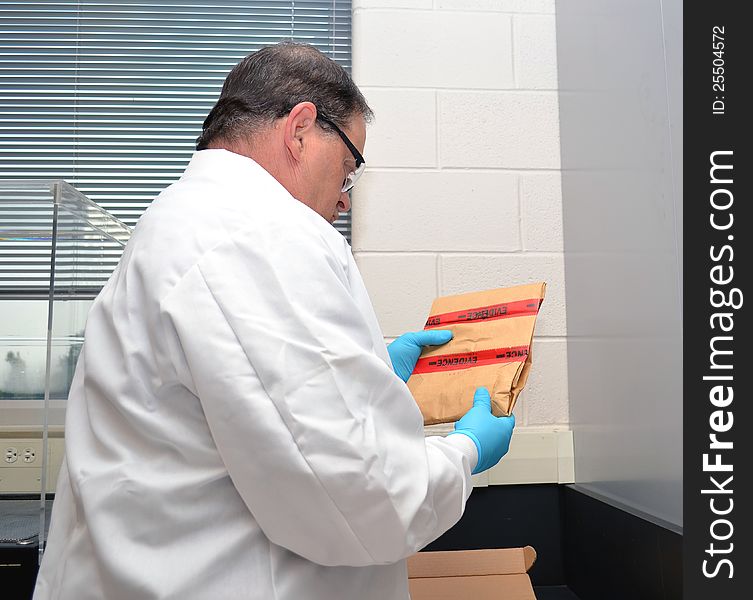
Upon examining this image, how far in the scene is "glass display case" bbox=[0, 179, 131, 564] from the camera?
1314mm

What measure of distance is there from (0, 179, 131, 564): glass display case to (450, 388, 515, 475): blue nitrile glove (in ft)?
2.48

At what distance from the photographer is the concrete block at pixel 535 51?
1917 millimetres

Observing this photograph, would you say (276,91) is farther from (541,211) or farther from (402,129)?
(541,211)

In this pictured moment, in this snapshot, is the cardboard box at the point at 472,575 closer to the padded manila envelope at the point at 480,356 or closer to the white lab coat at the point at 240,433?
the padded manila envelope at the point at 480,356

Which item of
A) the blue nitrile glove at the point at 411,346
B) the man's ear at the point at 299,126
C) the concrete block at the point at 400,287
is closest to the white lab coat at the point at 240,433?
the man's ear at the point at 299,126

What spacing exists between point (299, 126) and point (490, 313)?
0.44 m

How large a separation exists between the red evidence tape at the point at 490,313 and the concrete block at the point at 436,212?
0.56 m

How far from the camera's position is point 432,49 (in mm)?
1907

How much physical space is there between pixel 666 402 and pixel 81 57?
1.72 m

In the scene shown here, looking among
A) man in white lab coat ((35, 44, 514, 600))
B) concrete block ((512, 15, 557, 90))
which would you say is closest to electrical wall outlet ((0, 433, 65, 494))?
man in white lab coat ((35, 44, 514, 600))

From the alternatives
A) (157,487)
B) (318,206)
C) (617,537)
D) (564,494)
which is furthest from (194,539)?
(564,494)

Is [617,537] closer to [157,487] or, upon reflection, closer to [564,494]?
[564,494]
